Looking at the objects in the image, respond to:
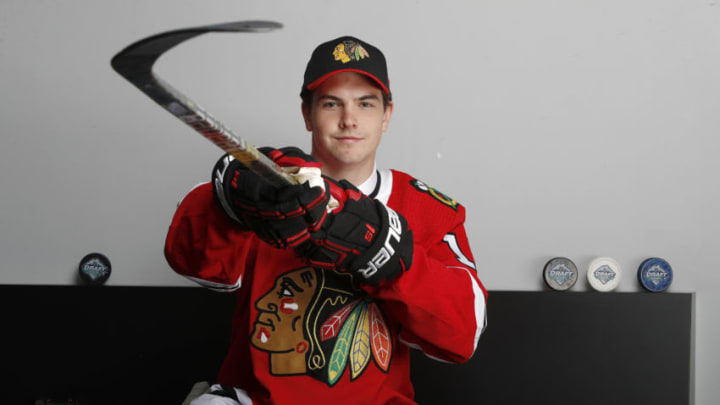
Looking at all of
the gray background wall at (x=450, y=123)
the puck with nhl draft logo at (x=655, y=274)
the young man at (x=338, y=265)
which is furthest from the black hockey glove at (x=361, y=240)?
the puck with nhl draft logo at (x=655, y=274)

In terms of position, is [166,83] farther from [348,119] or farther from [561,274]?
[561,274]

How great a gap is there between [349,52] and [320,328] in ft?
2.09

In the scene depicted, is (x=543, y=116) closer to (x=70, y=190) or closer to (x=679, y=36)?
(x=679, y=36)

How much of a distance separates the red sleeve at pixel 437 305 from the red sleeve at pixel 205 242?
290 mm

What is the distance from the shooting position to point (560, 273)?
2094 millimetres

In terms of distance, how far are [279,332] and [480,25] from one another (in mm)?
1331

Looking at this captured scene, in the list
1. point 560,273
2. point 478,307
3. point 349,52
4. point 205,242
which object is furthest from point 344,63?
point 560,273

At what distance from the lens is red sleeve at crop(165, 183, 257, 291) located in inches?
48.3

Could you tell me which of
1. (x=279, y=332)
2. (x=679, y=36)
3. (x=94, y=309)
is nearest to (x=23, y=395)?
(x=94, y=309)

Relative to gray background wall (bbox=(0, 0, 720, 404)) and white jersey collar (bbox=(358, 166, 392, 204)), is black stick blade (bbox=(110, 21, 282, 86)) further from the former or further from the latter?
gray background wall (bbox=(0, 0, 720, 404))

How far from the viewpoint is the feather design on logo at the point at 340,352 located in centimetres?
136

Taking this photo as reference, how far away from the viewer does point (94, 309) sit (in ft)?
7.38

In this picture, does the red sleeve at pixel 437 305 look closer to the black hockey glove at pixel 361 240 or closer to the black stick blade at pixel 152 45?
the black hockey glove at pixel 361 240

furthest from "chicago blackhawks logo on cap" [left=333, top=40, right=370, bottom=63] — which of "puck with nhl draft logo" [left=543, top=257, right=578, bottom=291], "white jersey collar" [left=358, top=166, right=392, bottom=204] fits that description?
"puck with nhl draft logo" [left=543, top=257, right=578, bottom=291]
